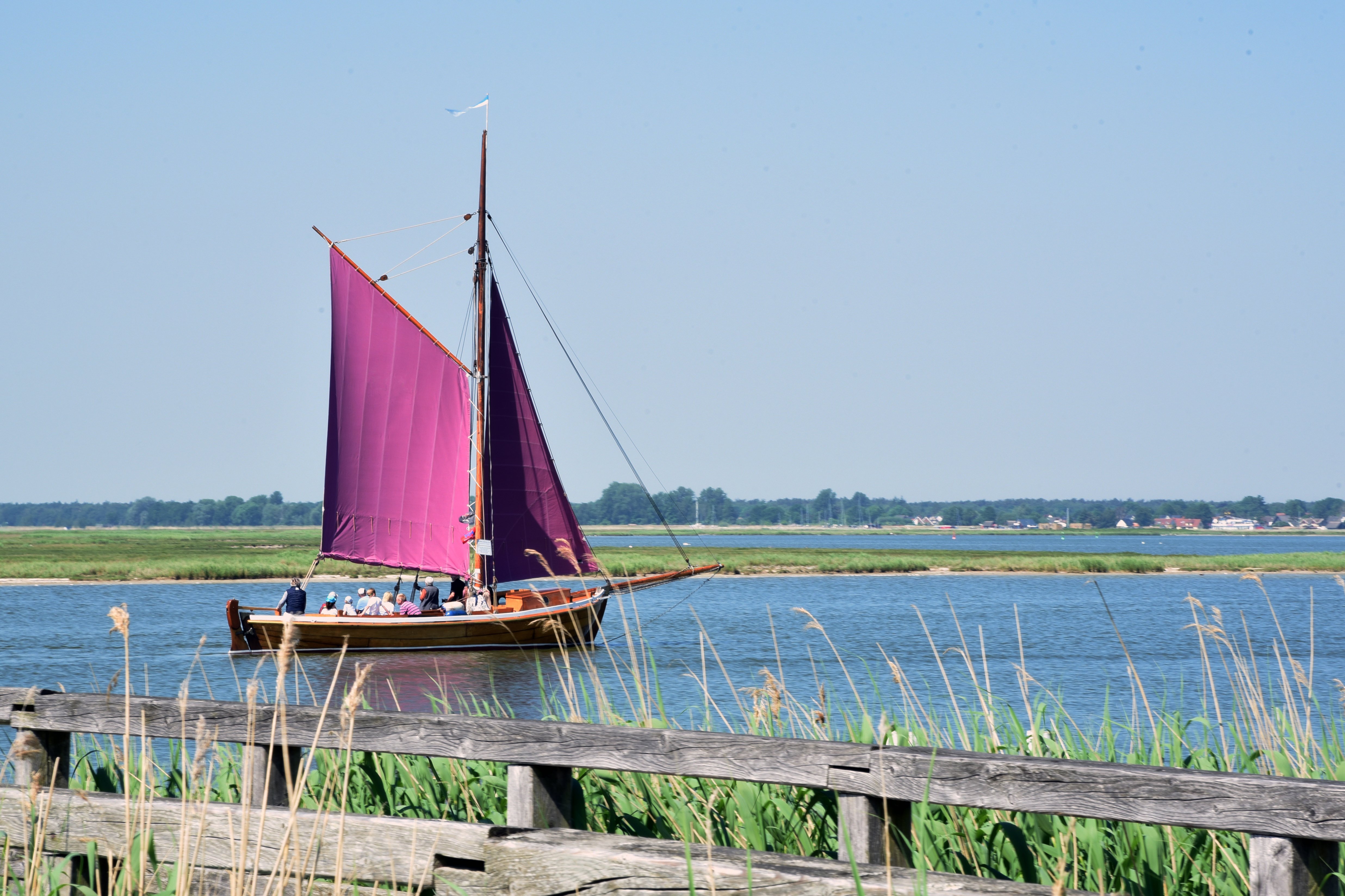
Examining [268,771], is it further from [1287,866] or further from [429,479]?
[429,479]

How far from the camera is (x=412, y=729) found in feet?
13.0

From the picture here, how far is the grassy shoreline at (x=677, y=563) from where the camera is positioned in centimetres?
5788

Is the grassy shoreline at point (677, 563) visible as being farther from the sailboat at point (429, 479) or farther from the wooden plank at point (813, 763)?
the wooden plank at point (813, 763)

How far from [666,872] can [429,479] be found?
27319 mm

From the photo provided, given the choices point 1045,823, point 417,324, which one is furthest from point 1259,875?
point 417,324

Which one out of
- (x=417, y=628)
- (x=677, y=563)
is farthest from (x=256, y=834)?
(x=677, y=563)

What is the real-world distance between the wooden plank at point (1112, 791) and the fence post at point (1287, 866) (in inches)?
1.7

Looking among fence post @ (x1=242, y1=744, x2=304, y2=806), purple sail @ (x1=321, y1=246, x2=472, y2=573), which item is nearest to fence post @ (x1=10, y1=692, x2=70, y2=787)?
fence post @ (x1=242, y1=744, x2=304, y2=806)

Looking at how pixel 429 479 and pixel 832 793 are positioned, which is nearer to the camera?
pixel 832 793

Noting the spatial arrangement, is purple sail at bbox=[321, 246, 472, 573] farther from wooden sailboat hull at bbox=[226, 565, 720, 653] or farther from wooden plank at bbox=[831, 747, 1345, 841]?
wooden plank at bbox=[831, 747, 1345, 841]

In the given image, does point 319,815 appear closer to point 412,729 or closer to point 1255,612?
point 412,729

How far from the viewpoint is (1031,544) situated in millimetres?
147125

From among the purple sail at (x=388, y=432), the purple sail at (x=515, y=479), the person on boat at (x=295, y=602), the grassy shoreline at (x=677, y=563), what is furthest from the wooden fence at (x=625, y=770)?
the grassy shoreline at (x=677, y=563)

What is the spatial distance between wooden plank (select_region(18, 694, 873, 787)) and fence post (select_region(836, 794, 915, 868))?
10cm
